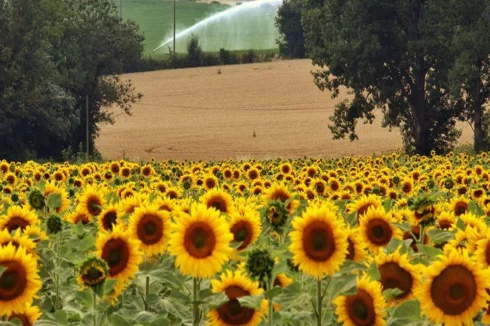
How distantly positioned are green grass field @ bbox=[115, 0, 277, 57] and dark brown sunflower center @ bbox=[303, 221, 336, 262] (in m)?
112

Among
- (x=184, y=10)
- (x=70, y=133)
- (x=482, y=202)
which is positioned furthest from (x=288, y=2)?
(x=482, y=202)

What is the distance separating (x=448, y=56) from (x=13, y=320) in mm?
41308

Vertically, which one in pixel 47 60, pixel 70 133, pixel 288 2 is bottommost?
pixel 70 133

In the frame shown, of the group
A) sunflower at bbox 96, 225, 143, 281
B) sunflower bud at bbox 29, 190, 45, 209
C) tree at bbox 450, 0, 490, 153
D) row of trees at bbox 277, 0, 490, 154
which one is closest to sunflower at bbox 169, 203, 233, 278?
sunflower at bbox 96, 225, 143, 281

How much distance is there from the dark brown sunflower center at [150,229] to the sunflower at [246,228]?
371mm

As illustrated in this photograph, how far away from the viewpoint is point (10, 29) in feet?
155

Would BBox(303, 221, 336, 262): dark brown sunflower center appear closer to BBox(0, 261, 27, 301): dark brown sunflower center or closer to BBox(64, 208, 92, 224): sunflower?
BBox(0, 261, 27, 301): dark brown sunflower center

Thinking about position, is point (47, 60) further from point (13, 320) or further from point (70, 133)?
point (13, 320)

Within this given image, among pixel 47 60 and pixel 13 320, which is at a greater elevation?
pixel 47 60

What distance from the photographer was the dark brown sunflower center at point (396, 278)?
3971 mm

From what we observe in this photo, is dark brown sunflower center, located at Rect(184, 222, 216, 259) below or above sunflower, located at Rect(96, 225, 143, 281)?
above

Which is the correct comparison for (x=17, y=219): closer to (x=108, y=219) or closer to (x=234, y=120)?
(x=108, y=219)

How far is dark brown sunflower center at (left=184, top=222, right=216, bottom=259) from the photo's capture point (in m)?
3.77

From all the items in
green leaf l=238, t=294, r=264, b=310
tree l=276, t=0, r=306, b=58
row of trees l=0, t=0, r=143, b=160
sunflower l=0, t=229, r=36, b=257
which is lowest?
green leaf l=238, t=294, r=264, b=310
